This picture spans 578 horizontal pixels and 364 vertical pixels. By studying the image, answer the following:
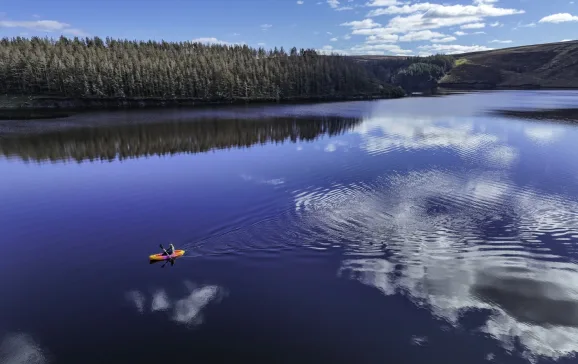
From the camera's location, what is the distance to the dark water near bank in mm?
20219

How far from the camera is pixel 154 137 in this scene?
85125 mm

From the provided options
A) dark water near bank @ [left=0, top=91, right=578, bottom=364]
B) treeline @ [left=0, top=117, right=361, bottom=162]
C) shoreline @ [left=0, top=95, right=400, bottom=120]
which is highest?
shoreline @ [left=0, top=95, right=400, bottom=120]

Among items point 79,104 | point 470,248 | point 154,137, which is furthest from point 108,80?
point 470,248

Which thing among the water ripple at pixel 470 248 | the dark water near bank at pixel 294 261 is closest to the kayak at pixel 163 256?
the dark water near bank at pixel 294 261

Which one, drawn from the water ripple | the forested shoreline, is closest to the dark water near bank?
the water ripple

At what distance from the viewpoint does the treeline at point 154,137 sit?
2685 inches

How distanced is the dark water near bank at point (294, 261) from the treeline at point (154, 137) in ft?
33.8

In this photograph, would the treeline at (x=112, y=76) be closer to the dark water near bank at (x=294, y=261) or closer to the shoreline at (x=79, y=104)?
the shoreline at (x=79, y=104)

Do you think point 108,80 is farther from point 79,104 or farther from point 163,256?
point 163,256

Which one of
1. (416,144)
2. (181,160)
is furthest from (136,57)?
(416,144)

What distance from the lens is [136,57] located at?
18725 cm

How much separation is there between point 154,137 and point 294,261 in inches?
2629

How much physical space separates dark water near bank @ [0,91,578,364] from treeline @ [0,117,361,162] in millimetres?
10312

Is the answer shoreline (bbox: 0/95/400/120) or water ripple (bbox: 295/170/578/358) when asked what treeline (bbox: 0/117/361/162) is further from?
shoreline (bbox: 0/95/400/120)
